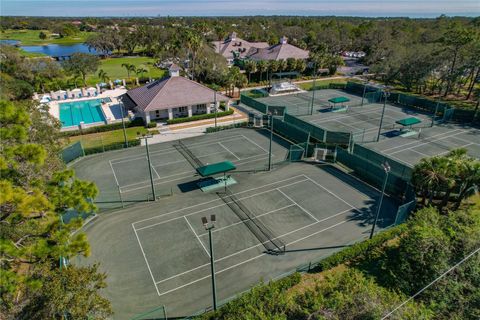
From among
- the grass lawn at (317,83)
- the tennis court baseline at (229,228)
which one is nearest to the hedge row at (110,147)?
the tennis court baseline at (229,228)

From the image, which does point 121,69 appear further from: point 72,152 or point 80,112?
point 72,152

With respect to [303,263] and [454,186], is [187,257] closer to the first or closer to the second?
[303,263]

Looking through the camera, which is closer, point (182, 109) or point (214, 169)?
point (214, 169)

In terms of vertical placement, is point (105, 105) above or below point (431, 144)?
below

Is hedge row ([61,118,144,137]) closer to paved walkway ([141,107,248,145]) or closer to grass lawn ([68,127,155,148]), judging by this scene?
grass lawn ([68,127,155,148])

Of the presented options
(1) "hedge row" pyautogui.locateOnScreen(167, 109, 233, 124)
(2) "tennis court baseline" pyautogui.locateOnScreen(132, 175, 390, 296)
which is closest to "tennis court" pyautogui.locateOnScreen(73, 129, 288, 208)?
(2) "tennis court baseline" pyautogui.locateOnScreen(132, 175, 390, 296)

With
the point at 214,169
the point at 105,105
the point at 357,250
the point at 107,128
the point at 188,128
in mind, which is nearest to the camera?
the point at 357,250

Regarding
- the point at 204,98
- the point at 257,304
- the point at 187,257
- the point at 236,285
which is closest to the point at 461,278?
the point at 257,304

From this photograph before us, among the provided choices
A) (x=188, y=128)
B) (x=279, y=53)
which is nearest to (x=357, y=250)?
(x=188, y=128)
